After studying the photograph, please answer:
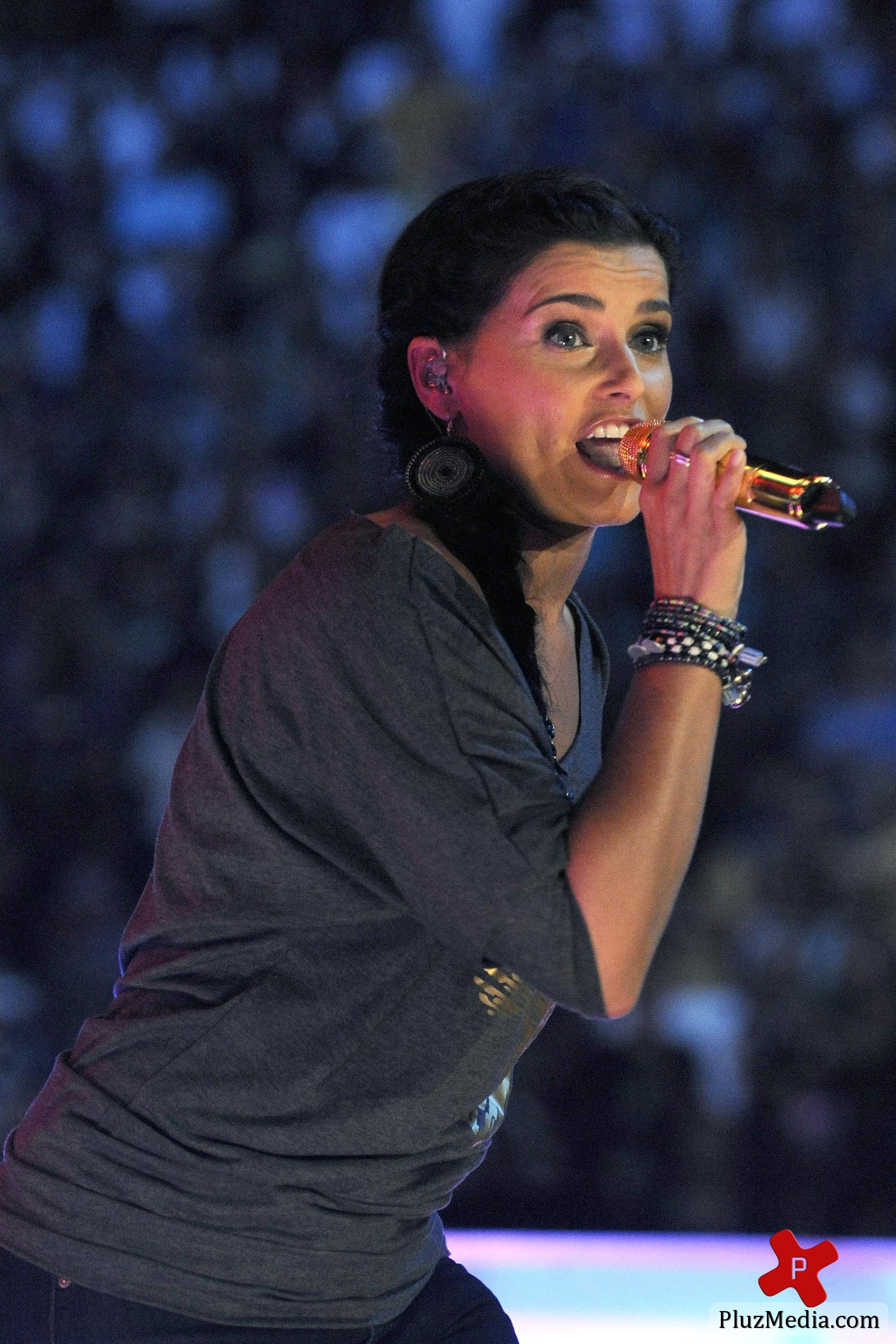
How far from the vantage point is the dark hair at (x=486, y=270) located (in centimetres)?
88

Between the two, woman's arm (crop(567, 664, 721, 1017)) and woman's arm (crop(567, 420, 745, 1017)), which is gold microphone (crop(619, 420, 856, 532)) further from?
woman's arm (crop(567, 664, 721, 1017))

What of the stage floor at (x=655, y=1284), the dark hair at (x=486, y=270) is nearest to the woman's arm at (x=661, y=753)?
the dark hair at (x=486, y=270)

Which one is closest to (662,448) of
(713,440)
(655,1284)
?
(713,440)

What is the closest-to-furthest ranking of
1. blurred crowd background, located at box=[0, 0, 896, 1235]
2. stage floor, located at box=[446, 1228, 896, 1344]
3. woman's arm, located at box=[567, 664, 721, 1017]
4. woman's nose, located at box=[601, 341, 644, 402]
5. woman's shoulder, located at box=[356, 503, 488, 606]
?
woman's arm, located at box=[567, 664, 721, 1017]
woman's shoulder, located at box=[356, 503, 488, 606]
woman's nose, located at box=[601, 341, 644, 402]
stage floor, located at box=[446, 1228, 896, 1344]
blurred crowd background, located at box=[0, 0, 896, 1235]

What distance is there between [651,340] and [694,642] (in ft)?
0.97

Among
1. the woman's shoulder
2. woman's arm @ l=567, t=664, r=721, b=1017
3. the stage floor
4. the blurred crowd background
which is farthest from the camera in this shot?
the blurred crowd background

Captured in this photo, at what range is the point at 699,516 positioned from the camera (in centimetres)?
80

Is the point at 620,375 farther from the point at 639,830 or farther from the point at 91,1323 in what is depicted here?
the point at 91,1323

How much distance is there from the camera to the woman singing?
2.37 feet

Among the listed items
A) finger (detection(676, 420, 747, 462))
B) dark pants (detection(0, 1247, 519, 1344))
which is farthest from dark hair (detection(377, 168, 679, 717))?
dark pants (detection(0, 1247, 519, 1344))

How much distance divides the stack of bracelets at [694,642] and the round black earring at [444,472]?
0.15 m

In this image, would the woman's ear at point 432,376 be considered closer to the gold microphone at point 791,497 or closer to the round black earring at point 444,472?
the round black earring at point 444,472

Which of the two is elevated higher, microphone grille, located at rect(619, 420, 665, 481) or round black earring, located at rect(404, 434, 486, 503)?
microphone grille, located at rect(619, 420, 665, 481)

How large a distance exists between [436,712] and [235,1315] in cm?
36
